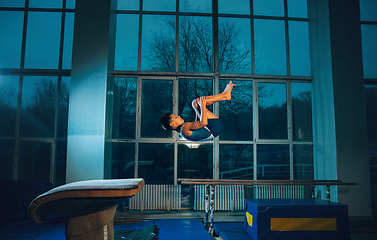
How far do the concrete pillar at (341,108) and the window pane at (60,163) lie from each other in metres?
5.37

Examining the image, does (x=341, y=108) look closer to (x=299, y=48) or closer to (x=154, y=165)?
(x=299, y=48)

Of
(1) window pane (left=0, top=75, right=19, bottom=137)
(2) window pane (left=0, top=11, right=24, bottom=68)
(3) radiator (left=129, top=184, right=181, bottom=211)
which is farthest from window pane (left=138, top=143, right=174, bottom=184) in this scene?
(2) window pane (left=0, top=11, right=24, bottom=68)

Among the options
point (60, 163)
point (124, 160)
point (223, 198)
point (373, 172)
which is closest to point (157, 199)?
point (124, 160)

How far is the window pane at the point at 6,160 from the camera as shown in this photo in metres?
4.74

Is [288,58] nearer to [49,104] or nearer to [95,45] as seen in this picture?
[95,45]

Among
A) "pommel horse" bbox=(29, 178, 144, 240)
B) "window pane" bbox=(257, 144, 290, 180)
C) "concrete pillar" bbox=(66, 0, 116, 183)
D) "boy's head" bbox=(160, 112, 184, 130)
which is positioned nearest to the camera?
"pommel horse" bbox=(29, 178, 144, 240)

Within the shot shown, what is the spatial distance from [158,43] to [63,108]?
8.14 ft

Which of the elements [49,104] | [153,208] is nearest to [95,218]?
[153,208]

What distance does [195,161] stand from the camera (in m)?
4.92

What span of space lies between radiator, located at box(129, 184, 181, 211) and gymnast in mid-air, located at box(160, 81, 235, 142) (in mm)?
1893

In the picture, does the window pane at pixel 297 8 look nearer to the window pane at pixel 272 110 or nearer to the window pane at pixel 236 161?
the window pane at pixel 272 110

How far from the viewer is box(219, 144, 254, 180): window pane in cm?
494

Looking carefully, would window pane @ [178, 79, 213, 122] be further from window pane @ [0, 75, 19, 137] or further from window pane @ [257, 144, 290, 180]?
window pane @ [0, 75, 19, 137]

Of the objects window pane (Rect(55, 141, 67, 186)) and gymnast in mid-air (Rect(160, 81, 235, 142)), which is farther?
window pane (Rect(55, 141, 67, 186))
